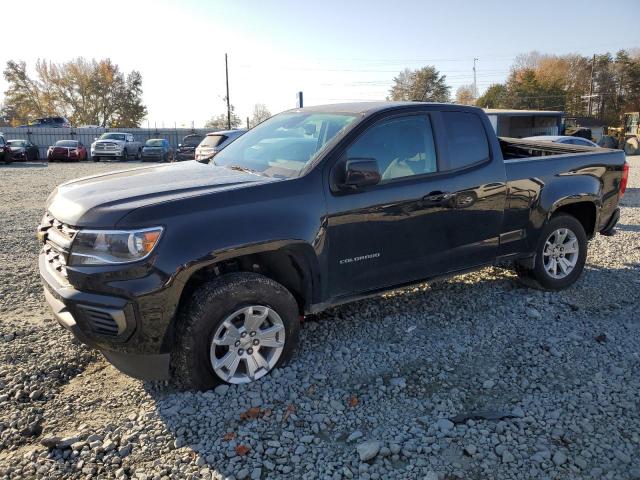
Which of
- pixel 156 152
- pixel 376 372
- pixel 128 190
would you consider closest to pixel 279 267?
pixel 376 372

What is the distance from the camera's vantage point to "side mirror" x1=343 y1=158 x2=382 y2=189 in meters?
3.54

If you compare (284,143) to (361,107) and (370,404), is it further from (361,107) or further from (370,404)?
(370,404)

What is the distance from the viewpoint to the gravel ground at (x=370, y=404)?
2.76 metres

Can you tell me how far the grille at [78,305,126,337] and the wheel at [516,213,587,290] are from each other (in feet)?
12.9

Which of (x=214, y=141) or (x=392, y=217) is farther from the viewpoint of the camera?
(x=214, y=141)

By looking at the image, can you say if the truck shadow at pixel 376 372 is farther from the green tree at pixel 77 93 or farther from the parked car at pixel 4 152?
the green tree at pixel 77 93

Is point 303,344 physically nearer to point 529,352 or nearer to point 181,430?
point 181,430

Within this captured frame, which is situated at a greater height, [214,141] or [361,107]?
[214,141]

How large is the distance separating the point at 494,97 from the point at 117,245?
59.2 m

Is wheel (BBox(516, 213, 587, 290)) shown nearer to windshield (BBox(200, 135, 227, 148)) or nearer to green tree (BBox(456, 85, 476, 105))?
windshield (BBox(200, 135, 227, 148))

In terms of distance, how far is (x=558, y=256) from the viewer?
5.32 metres

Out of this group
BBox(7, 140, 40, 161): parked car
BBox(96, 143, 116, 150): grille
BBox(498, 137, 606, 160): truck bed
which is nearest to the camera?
BBox(498, 137, 606, 160): truck bed

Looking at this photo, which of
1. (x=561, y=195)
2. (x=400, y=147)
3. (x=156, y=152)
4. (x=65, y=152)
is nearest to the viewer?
(x=400, y=147)

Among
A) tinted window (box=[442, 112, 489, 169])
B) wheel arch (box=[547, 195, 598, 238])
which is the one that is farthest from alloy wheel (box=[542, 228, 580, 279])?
tinted window (box=[442, 112, 489, 169])
